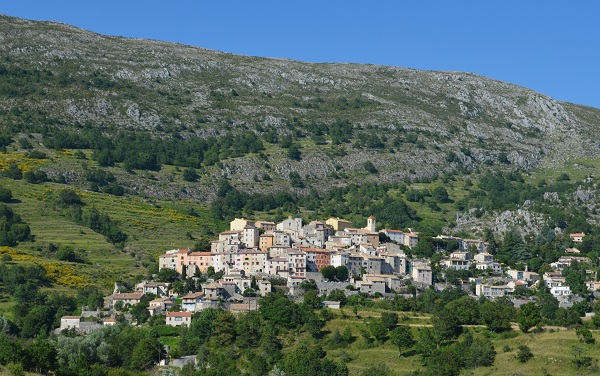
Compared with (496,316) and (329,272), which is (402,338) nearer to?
(496,316)

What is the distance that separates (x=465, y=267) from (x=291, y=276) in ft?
84.3

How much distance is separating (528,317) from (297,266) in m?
27.6

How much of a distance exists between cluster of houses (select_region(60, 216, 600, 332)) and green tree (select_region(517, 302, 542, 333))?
15202 millimetres

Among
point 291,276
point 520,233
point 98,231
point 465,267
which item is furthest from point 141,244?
point 520,233

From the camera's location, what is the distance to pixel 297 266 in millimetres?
118125

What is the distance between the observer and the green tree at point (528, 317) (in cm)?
10038

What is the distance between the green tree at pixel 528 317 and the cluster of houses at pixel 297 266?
1520 cm

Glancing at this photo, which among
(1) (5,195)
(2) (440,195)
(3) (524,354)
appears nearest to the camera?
(3) (524,354)

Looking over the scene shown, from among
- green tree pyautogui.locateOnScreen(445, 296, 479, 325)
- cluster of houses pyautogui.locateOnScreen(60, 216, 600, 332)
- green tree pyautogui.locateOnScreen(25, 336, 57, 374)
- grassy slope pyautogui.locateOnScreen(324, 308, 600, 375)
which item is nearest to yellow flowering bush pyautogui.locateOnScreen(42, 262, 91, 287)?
cluster of houses pyautogui.locateOnScreen(60, 216, 600, 332)

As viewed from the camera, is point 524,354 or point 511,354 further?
point 511,354

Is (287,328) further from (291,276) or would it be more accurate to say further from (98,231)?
(98,231)

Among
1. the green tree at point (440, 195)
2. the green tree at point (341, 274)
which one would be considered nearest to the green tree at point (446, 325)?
the green tree at point (341, 274)

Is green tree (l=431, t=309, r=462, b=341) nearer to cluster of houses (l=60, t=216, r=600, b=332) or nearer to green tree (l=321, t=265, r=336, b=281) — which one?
cluster of houses (l=60, t=216, r=600, b=332)

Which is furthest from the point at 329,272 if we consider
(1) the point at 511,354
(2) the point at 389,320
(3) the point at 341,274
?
(1) the point at 511,354
